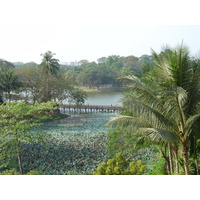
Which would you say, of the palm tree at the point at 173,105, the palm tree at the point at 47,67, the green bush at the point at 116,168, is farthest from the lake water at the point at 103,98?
the palm tree at the point at 173,105

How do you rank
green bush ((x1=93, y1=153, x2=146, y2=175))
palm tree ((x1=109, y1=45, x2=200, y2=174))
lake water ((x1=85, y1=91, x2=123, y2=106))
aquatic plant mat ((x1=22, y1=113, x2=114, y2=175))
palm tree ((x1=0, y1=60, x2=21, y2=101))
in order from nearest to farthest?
palm tree ((x1=109, y1=45, x2=200, y2=174)) → green bush ((x1=93, y1=153, x2=146, y2=175)) → aquatic plant mat ((x1=22, y1=113, x2=114, y2=175)) → palm tree ((x1=0, y1=60, x2=21, y2=101)) → lake water ((x1=85, y1=91, x2=123, y2=106))

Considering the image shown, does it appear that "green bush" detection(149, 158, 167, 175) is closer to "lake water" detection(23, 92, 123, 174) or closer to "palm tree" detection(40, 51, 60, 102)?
"lake water" detection(23, 92, 123, 174)

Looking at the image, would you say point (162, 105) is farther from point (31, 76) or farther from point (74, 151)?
point (31, 76)

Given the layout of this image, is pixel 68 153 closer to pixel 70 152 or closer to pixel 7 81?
pixel 70 152

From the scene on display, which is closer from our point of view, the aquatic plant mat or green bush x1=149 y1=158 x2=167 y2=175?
green bush x1=149 y1=158 x2=167 y2=175

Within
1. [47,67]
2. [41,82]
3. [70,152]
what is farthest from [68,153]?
[47,67]

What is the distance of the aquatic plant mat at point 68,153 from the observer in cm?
627

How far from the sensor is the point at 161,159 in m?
6.10

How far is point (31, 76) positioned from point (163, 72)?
1223cm

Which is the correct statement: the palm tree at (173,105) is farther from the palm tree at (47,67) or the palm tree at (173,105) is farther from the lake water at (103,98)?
the palm tree at (47,67)

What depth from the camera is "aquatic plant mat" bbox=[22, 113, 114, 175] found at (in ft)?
20.6

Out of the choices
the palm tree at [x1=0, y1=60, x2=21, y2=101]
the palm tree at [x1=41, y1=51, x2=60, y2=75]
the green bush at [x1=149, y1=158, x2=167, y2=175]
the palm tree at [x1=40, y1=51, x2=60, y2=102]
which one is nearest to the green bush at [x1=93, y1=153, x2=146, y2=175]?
the green bush at [x1=149, y1=158, x2=167, y2=175]
